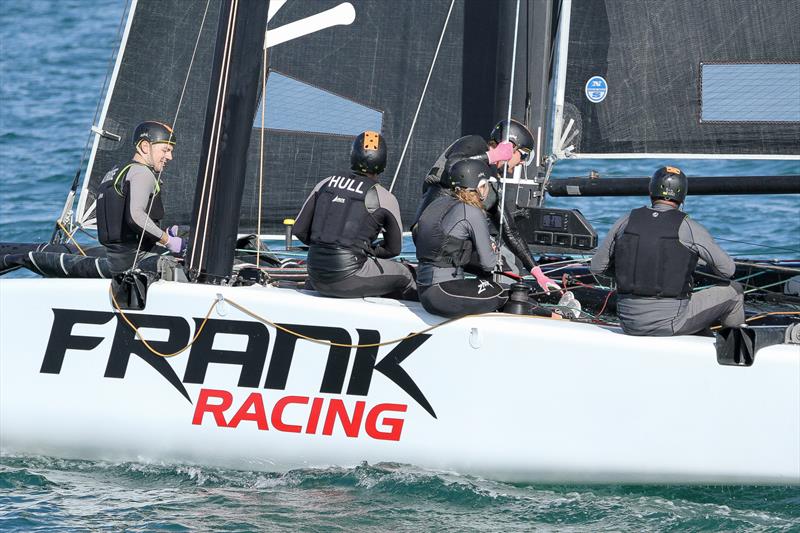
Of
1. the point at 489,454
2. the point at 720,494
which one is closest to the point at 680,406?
the point at 720,494

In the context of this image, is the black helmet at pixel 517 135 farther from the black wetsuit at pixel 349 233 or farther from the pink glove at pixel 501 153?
the black wetsuit at pixel 349 233

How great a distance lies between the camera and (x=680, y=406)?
638 cm

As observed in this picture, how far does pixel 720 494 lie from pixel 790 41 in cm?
298

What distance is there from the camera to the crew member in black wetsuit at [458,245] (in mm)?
6562

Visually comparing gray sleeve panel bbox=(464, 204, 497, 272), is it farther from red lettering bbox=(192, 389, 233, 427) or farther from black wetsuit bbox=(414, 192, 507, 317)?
red lettering bbox=(192, 389, 233, 427)

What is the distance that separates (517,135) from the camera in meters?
7.51

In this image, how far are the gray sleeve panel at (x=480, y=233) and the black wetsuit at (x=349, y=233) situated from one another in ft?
1.40

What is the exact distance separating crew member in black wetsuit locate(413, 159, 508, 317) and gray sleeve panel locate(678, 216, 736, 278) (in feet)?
3.07

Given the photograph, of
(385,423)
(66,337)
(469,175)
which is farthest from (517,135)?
(66,337)

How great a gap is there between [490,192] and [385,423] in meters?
1.44

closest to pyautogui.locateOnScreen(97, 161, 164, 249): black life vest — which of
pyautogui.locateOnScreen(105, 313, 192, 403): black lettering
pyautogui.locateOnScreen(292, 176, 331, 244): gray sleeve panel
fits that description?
pyautogui.locateOnScreen(105, 313, 192, 403): black lettering

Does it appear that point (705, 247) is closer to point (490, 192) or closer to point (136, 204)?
point (490, 192)

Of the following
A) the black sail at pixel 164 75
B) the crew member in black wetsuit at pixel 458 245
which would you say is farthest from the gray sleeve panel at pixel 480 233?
the black sail at pixel 164 75

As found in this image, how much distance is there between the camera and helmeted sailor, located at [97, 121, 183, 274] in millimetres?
7203
